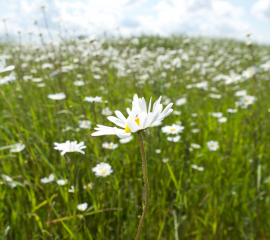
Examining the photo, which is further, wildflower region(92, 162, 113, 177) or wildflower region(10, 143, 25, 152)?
wildflower region(10, 143, 25, 152)

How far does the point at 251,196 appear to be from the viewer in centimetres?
175

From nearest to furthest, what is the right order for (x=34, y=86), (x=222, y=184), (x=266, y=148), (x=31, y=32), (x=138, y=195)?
(x=138, y=195) < (x=222, y=184) < (x=266, y=148) < (x=31, y=32) < (x=34, y=86)

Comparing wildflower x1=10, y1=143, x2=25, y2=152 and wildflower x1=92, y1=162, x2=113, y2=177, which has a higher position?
wildflower x1=10, y1=143, x2=25, y2=152

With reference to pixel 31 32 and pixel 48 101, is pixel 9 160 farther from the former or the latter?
pixel 31 32

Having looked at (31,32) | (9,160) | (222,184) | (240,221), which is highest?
(31,32)

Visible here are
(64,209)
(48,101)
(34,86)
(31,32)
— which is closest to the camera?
(64,209)

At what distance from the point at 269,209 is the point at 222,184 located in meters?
0.36

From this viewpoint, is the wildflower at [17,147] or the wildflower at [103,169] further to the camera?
the wildflower at [17,147]

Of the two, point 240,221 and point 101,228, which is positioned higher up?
point 101,228

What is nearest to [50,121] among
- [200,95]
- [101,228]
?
[101,228]

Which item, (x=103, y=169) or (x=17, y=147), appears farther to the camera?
(x=17, y=147)

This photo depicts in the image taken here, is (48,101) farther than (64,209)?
Yes

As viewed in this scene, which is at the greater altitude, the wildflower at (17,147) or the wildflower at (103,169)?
the wildflower at (17,147)

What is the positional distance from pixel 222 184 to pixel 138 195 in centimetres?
67
